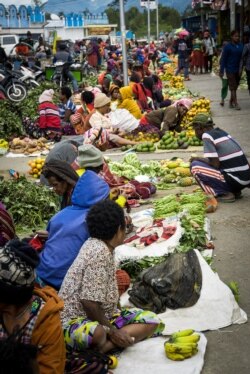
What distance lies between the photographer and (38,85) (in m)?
19.7

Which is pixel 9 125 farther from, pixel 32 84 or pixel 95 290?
pixel 95 290

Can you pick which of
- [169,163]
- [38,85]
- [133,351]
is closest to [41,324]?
[133,351]

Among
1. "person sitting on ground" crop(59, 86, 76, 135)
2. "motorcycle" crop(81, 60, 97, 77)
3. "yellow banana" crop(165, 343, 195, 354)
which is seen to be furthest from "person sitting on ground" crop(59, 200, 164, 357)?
"motorcycle" crop(81, 60, 97, 77)

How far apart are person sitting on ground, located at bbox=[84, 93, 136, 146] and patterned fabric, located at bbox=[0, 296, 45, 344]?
6.57m

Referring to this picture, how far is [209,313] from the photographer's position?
4.86 m

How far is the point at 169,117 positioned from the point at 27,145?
2892 mm

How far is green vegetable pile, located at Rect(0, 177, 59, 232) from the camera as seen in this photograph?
7.58 metres

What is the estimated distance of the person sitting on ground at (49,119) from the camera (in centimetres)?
1282

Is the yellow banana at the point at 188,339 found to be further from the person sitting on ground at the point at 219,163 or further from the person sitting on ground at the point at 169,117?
the person sitting on ground at the point at 169,117

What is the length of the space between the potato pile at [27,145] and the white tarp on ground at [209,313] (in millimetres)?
7975

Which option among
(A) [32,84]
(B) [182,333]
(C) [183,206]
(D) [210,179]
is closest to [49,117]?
(D) [210,179]

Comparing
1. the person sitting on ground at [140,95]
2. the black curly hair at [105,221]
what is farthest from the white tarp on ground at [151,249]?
the person sitting on ground at [140,95]

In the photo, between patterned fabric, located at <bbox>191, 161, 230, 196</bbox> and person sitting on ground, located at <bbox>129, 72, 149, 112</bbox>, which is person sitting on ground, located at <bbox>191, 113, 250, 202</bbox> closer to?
Result: patterned fabric, located at <bbox>191, 161, 230, 196</bbox>

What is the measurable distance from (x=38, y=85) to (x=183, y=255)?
50.2 feet
